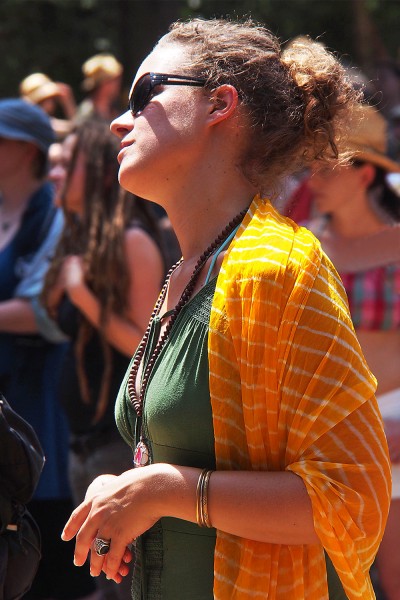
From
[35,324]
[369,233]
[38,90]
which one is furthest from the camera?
[38,90]

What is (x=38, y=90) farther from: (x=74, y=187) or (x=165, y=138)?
(x=165, y=138)

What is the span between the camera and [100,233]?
3.86 metres

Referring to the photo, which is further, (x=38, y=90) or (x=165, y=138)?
(x=38, y=90)

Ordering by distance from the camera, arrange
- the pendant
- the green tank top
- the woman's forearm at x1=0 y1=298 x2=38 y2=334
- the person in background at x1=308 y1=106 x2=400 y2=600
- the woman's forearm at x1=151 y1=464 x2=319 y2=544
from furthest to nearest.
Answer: the woman's forearm at x1=0 y1=298 x2=38 y2=334 → the person in background at x1=308 y1=106 x2=400 y2=600 → the pendant → the green tank top → the woman's forearm at x1=151 y1=464 x2=319 y2=544

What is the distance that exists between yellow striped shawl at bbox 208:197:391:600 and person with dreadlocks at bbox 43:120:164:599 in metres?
1.92

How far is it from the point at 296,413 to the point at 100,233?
2.28 meters

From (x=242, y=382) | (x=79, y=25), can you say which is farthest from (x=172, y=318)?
(x=79, y=25)

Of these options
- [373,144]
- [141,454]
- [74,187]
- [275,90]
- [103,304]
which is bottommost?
[103,304]

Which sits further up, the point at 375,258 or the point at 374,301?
the point at 375,258

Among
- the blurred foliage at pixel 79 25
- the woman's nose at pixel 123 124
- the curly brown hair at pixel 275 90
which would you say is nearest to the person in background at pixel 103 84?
the blurred foliage at pixel 79 25

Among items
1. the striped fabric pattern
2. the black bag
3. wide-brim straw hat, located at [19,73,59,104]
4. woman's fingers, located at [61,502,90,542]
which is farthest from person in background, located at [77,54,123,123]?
woman's fingers, located at [61,502,90,542]

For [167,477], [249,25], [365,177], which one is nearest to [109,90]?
[365,177]

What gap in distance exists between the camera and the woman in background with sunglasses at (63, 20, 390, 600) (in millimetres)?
1698

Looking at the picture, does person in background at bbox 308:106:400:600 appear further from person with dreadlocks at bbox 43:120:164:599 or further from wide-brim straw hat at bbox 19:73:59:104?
wide-brim straw hat at bbox 19:73:59:104
